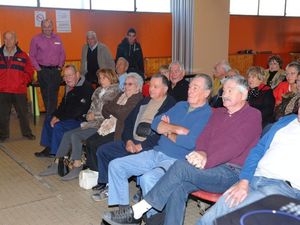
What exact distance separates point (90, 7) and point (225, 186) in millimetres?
5825

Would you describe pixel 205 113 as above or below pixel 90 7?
below

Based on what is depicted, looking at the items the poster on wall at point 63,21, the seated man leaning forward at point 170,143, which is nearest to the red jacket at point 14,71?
the poster on wall at point 63,21

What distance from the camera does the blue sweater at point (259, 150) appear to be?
2.43 meters

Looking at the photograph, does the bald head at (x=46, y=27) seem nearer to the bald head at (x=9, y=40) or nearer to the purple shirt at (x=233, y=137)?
the bald head at (x=9, y=40)

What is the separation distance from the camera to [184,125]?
291 centimetres

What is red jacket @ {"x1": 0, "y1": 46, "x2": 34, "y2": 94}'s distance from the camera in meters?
5.35

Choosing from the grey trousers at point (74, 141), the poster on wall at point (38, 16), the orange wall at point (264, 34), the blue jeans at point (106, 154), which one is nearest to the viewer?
the blue jeans at point (106, 154)

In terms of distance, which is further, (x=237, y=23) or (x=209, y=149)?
(x=237, y=23)

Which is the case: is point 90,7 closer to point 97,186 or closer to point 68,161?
point 68,161

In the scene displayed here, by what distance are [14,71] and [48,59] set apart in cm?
73

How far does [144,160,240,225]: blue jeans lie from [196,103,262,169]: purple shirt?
0.25 feet

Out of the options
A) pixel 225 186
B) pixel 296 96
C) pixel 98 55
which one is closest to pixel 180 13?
pixel 98 55

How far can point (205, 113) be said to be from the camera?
2.88 m

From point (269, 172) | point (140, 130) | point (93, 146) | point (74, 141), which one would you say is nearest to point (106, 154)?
point (93, 146)
